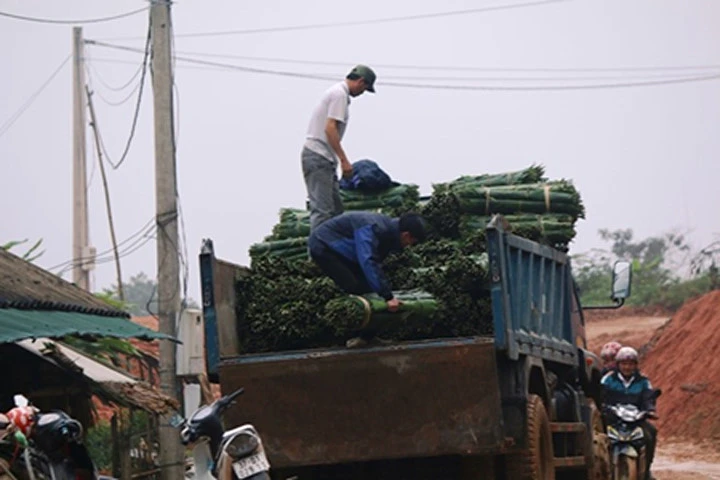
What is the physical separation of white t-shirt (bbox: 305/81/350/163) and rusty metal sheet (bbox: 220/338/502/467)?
1890 mm

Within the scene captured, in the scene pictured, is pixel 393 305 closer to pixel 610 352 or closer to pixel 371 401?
pixel 371 401

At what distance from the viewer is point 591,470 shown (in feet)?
44.4

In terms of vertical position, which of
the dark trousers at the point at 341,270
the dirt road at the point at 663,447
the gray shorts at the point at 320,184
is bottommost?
the dirt road at the point at 663,447

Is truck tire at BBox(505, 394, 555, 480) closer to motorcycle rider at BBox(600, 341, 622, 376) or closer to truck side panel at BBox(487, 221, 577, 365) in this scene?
truck side panel at BBox(487, 221, 577, 365)

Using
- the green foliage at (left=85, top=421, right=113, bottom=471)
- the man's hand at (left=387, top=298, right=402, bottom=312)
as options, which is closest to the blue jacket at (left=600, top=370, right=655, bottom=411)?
the man's hand at (left=387, top=298, right=402, bottom=312)

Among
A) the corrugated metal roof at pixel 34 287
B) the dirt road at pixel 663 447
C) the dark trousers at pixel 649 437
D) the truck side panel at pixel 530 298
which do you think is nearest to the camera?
the truck side panel at pixel 530 298

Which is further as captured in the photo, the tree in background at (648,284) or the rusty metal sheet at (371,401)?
the tree in background at (648,284)

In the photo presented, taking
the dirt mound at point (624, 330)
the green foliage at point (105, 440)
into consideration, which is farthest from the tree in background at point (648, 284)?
the green foliage at point (105, 440)

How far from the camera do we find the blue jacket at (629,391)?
49.7 feet

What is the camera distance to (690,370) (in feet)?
104

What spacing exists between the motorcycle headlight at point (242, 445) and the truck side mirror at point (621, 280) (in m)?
6.20

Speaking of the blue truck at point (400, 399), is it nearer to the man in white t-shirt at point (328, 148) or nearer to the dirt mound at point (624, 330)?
the man in white t-shirt at point (328, 148)

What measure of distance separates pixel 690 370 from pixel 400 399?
22.2 meters

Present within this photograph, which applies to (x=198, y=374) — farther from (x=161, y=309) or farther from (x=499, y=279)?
(x=499, y=279)
